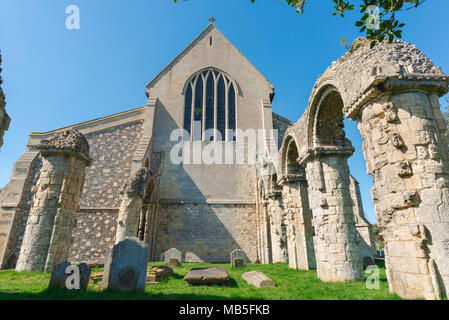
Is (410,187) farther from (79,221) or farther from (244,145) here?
(79,221)

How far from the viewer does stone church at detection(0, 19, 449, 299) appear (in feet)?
12.1

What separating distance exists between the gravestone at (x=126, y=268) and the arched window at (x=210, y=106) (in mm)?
11119

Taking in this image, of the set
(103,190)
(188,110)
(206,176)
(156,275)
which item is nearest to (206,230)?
(206,176)

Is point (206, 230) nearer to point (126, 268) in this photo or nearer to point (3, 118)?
point (126, 268)

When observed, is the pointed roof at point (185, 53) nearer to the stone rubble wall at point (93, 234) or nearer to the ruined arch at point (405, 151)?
the stone rubble wall at point (93, 234)

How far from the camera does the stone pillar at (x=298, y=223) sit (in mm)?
7902

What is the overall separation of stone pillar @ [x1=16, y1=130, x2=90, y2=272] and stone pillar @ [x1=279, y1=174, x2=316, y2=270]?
270 inches

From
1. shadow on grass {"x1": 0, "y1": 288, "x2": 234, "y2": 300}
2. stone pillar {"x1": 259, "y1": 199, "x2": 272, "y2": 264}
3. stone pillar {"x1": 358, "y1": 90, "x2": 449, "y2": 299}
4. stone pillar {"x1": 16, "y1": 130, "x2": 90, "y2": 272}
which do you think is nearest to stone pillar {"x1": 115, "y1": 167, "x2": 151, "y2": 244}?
stone pillar {"x1": 16, "y1": 130, "x2": 90, "y2": 272}

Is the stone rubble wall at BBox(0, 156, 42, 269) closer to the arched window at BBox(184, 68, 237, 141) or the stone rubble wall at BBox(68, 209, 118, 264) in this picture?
the stone rubble wall at BBox(68, 209, 118, 264)
